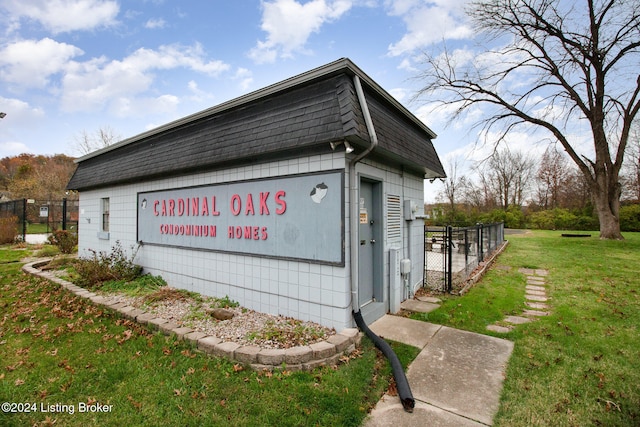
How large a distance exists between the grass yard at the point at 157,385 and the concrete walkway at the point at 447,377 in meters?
0.21

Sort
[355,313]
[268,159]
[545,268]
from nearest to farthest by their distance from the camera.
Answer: [355,313] → [268,159] → [545,268]

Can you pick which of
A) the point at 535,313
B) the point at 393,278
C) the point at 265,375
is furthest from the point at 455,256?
the point at 265,375

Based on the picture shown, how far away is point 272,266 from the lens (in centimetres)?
438

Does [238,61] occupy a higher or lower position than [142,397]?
higher

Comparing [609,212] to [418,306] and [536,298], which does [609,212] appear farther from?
[418,306]

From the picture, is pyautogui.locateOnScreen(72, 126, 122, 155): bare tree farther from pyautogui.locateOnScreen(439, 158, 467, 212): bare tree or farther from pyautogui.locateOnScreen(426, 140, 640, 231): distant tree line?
pyautogui.locateOnScreen(439, 158, 467, 212): bare tree

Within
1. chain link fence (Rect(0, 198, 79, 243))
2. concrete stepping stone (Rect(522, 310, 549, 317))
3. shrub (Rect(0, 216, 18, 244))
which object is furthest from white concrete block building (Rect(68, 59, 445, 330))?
shrub (Rect(0, 216, 18, 244))

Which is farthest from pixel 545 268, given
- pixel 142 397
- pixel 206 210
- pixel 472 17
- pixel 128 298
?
pixel 472 17

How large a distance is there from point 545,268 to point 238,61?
10.8m

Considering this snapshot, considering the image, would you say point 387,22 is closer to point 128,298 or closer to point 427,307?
point 427,307

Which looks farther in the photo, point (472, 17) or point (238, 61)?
point (472, 17)

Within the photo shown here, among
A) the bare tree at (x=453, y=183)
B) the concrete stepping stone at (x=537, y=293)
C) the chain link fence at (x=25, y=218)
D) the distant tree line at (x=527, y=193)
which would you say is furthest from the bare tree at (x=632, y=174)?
the chain link fence at (x=25, y=218)

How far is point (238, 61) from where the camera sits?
7387 mm

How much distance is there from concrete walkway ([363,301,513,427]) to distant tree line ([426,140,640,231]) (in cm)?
1898
